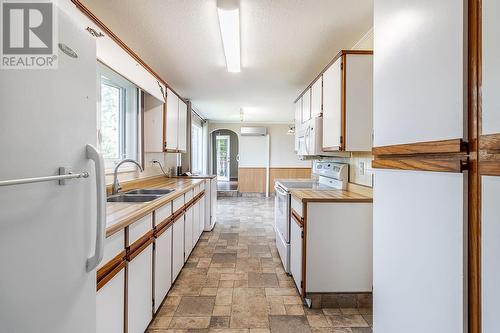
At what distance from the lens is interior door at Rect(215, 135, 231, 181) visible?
35.7ft

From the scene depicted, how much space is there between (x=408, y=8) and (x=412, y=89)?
30cm

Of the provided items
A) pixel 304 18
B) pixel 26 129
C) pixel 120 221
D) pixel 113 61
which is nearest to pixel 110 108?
pixel 113 61

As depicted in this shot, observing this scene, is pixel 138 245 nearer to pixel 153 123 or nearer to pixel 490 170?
pixel 490 170

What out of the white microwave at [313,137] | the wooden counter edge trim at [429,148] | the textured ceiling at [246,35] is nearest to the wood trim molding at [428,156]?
the wooden counter edge trim at [429,148]

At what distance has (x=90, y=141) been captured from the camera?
3.17 ft

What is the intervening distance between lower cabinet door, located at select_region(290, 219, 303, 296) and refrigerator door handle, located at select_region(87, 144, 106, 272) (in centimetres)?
166

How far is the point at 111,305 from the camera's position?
4.27 feet

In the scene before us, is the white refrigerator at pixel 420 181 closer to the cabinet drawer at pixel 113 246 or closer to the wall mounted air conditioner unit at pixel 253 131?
the cabinet drawer at pixel 113 246

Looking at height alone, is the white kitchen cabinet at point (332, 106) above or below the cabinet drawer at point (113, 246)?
above

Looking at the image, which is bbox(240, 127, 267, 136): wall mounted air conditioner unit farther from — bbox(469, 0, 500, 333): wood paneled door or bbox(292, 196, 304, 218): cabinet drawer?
bbox(469, 0, 500, 333): wood paneled door

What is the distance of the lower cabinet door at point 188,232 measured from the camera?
2915mm

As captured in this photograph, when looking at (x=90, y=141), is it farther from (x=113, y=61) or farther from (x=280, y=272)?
(x=280, y=272)

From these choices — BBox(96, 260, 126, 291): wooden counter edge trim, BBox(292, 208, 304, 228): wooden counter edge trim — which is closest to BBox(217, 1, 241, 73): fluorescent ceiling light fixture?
BBox(292, 208, 304, 228): wooden counter edge trim

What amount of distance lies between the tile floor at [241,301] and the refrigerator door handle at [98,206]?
4.06 ft
